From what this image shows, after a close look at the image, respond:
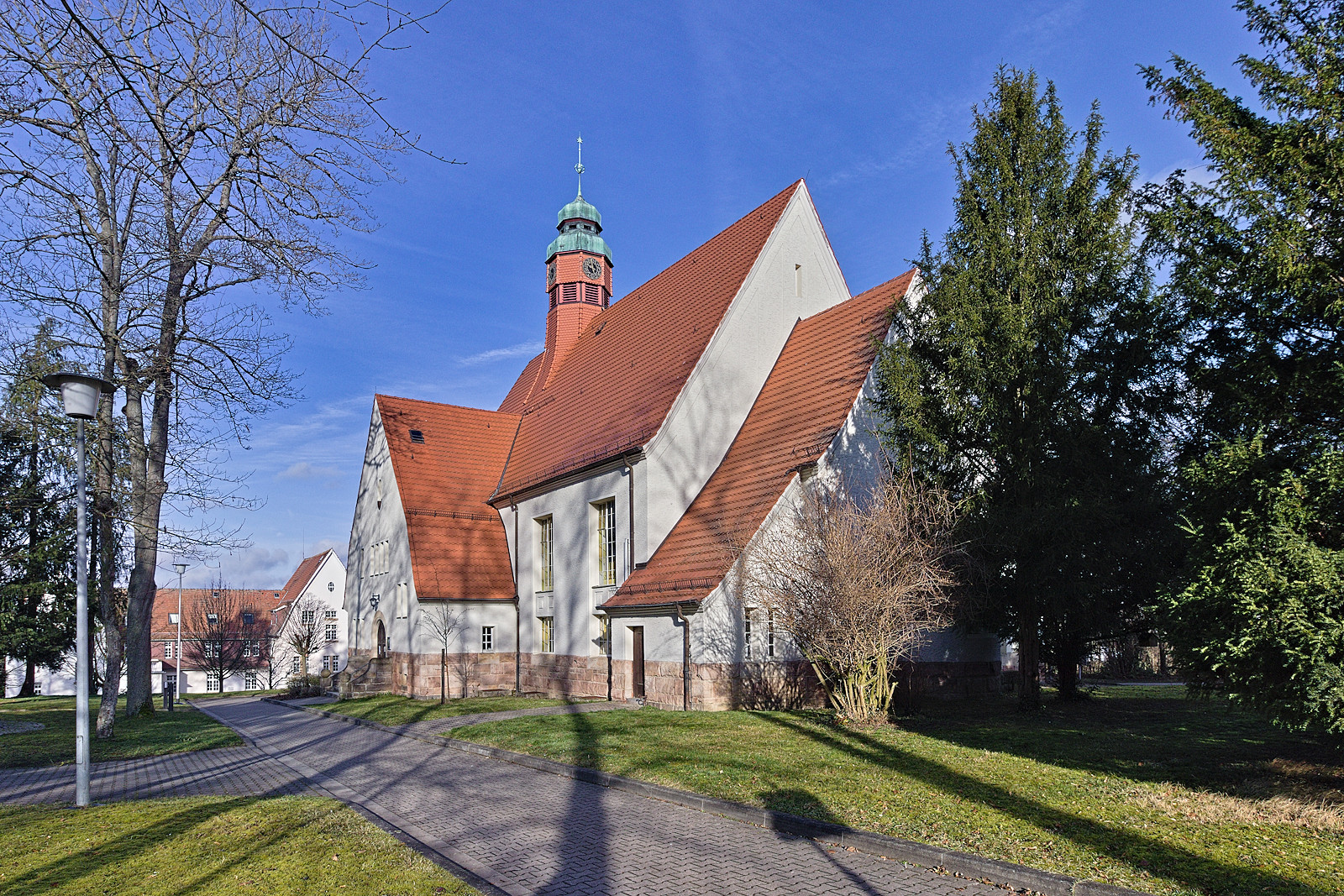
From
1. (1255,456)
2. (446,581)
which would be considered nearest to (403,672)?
(446,581)

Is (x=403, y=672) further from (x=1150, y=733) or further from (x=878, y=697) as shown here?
(x=1150, y=733)

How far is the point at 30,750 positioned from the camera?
14.6m

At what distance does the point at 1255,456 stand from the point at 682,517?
44.2ft

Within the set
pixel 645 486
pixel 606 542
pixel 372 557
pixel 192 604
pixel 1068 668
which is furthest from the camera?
pixel 192 604

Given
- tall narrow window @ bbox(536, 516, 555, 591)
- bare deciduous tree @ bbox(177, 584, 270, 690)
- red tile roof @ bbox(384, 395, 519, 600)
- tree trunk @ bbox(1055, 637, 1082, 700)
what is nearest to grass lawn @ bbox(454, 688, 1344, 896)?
tree trunk @ bbox(1055, 637, 1082, 700)

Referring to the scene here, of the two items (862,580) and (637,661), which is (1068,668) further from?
(637,661)

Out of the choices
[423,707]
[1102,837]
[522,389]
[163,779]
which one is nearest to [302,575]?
[522,389]

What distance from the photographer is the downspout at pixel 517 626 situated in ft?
81.3

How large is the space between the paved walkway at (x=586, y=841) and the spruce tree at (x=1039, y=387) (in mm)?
8438

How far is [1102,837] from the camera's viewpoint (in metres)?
6.96

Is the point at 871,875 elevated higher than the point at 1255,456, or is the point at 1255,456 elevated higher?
the point at 1255,456

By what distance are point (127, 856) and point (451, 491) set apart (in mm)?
20420

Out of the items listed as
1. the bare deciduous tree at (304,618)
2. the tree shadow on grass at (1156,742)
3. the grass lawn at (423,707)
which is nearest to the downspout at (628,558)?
the grass lawn at (423,707)

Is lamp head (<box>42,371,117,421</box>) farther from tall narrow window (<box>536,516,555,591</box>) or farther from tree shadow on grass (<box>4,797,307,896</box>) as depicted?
tall narrow window (<box>536,516,555,591</box>)
